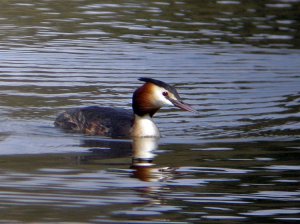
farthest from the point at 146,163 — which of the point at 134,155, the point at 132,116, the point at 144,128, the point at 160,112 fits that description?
the point at 160,112

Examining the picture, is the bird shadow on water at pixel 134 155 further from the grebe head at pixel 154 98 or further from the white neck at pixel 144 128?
the grebe head at pixel 154 98

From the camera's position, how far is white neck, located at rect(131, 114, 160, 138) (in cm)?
1405

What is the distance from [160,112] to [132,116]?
5.33 feet

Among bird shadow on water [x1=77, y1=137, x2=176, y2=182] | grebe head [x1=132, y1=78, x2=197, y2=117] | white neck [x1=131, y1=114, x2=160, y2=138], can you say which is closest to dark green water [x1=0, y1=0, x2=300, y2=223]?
bird shadow on water [x1=77, y1=137, x2=176, y2=182]

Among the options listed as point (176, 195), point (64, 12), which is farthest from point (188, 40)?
point (176, 195)

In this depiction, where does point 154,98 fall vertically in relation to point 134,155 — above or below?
above

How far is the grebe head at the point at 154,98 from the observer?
13.9 meters

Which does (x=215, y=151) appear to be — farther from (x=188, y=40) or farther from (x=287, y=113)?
(x=188, y=40)

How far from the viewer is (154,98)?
45.9 feet

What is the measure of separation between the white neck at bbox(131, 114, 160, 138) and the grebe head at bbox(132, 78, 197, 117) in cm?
8

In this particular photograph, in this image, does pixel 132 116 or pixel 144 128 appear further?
pixel 132 116

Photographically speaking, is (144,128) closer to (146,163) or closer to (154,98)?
(154,98)

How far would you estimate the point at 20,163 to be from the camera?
11.9 m

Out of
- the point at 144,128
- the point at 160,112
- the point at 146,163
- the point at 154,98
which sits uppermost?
the point at 154,98
